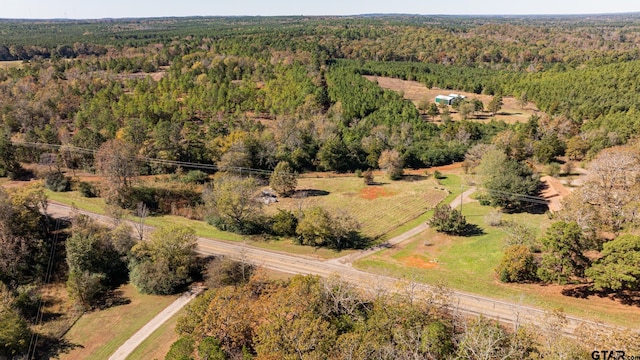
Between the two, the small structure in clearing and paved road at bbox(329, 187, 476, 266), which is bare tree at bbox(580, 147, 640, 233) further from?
the small structure in clearing

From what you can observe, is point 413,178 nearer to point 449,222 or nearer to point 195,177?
point 449,222

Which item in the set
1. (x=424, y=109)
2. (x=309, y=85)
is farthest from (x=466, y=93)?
(x=309, y=85)

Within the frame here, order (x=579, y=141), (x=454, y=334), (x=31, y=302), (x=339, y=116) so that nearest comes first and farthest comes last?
(x=454, y=334), (x=31, y=302), (x=579, y=141), (x=339, y=116)

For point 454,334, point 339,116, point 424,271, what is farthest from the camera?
point 339,116

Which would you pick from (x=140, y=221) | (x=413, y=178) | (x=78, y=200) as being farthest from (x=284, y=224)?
(x=78, y=200)

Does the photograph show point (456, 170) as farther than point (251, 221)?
Yes

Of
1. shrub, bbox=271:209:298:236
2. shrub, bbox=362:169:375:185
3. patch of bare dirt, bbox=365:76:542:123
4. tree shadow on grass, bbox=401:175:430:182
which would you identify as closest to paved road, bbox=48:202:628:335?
shrub, bbox=271:209:298:236

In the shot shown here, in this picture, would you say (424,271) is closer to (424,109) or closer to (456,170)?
(456,170)
